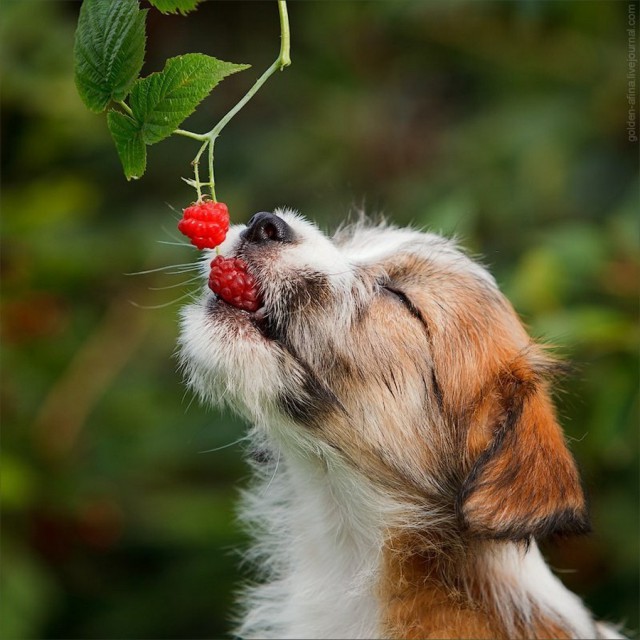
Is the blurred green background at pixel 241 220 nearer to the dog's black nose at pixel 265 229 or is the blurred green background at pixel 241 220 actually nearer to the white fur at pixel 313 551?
the white fur at pixel 313 551

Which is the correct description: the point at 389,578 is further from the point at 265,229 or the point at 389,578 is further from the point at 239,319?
the point at 265,229

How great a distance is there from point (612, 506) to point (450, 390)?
239 centimetres

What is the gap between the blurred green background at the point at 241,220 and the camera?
15.6ft

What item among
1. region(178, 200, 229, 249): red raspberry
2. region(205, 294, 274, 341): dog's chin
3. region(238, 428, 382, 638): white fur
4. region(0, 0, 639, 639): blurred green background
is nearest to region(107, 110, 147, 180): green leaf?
region(178, 200, 229, 249): red raspberry

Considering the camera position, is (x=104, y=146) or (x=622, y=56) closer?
(x=622, y=56)

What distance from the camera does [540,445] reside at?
120 inches

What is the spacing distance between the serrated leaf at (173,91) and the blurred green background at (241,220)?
1.98m

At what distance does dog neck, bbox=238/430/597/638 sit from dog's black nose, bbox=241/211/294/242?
2.49 ft

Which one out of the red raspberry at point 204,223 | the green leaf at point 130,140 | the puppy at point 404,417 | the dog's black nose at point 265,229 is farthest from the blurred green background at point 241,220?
the green leaf at point 130,140

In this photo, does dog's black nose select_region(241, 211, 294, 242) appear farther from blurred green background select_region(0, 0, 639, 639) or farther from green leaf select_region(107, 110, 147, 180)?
blurred green background select_region(0, 0, 639, 639)

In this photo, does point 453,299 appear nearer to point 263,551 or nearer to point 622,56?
point 263,551

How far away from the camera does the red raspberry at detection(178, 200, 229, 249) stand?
8.35ft

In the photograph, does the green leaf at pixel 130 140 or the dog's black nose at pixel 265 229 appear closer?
the green leaf at pixel 130 140

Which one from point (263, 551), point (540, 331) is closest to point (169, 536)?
point (263, 551)
